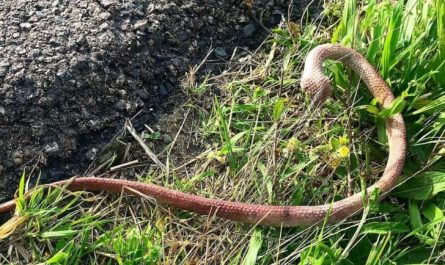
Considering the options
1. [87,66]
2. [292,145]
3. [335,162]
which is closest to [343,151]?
[335,162]

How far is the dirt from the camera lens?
2.66 m

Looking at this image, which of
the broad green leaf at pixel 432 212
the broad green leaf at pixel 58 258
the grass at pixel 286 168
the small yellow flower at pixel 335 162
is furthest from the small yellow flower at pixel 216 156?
the broad green leaf at pixel 432 212

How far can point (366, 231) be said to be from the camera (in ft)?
8.13

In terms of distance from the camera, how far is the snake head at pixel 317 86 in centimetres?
284

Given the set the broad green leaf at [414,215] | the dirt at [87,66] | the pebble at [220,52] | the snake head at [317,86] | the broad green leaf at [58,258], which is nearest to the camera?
the broad green leaf at [58,258]

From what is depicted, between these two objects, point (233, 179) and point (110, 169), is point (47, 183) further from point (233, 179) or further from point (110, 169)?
point (233, 179)

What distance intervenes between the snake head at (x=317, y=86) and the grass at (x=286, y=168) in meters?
0.04

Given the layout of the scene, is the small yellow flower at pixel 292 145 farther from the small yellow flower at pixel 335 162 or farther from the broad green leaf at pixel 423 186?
the broad green leaf at pixel 423 186

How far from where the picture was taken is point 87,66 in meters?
2.82

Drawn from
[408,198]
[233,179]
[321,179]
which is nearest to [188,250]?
[233,179]

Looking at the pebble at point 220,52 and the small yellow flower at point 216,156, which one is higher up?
the pebble at point 220,52

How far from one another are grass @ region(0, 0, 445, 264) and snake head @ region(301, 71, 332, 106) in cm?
4

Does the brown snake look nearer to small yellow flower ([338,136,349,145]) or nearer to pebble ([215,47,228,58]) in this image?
small yellow flower ([338,136,349,145])

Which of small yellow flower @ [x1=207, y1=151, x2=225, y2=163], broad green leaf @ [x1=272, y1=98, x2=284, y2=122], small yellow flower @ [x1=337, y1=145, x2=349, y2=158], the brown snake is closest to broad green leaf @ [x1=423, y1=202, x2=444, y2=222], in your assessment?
the brown snake
